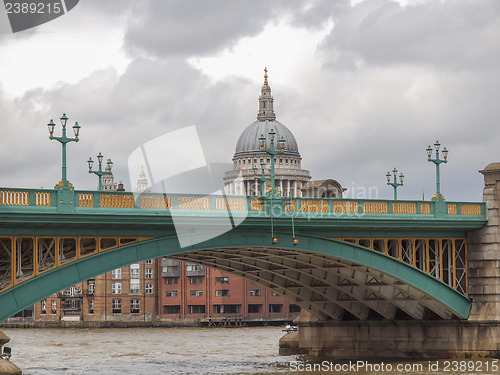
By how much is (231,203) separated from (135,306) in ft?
340

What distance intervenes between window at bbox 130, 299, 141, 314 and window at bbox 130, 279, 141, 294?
1500mm

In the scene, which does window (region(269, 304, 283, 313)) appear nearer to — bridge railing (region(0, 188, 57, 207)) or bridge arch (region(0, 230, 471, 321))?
bridge arch (region(0, 230, 471, 321))

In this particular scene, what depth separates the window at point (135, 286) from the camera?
153 meters

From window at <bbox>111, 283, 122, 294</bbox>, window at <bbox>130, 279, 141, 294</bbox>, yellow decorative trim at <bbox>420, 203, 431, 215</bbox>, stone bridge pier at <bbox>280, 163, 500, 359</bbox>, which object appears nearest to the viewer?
yellow decorative trim at <bbox>420, 203, 431, 215</bbox>

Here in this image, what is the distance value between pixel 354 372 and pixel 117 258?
19.0 m

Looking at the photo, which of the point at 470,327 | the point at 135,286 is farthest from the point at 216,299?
the point at 470,327

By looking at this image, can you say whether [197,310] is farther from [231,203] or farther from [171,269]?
[231,203]

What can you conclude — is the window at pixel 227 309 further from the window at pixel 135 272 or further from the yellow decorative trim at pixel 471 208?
the yellow decorative trim at pixel 471 208

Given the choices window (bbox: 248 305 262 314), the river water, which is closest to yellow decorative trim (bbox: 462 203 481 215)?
the river water

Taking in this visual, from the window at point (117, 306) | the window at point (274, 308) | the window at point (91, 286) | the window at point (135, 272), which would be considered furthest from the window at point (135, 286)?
the window at point (274, 308)

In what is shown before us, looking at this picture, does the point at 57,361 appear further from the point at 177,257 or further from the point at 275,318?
the point at 275,318

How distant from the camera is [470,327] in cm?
6031

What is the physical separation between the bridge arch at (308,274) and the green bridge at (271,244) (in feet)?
0.20

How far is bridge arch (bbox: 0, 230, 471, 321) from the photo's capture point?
4388 centimetres
